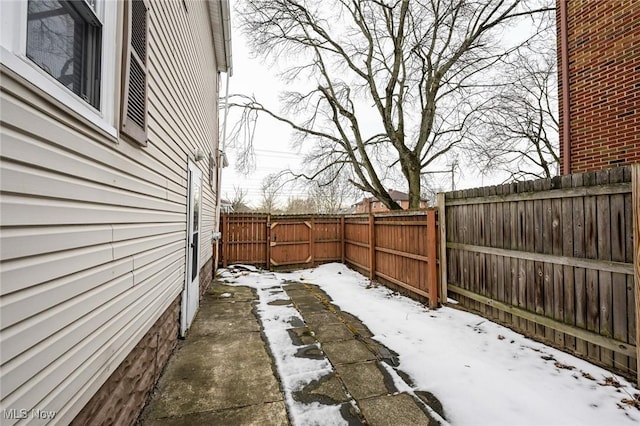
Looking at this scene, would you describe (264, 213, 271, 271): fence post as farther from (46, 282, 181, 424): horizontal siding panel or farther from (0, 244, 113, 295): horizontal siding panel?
(0, 244, 113, 295): horizontal siding panel

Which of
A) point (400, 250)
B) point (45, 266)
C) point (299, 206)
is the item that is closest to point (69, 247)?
point (45, 266)

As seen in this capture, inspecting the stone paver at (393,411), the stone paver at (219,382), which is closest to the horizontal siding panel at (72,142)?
the stone paver at (219,382)

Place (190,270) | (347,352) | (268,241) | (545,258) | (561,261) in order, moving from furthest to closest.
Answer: (268,241)
(190,270)
(347,352)
(545,258)
(561,261)

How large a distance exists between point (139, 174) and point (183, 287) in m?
2.12

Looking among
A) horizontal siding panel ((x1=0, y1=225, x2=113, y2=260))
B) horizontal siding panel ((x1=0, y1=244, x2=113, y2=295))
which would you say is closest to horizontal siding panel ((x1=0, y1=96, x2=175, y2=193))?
horizontal siding panel ((x1=0, y1=225, x2=113, y2=260))

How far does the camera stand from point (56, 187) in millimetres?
1195

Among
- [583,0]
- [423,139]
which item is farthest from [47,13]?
[423,139]

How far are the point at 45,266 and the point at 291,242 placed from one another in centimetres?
803

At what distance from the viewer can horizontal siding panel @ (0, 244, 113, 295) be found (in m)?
0.95

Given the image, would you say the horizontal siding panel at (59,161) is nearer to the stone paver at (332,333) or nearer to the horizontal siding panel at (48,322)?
the horizontal siding panel at (48,322)

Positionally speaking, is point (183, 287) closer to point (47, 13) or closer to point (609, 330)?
point (47, 13)

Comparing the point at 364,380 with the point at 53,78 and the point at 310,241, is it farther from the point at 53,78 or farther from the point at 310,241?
the point at 310,241

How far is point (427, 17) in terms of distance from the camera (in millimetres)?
9469

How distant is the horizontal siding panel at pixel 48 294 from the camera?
95 cm
